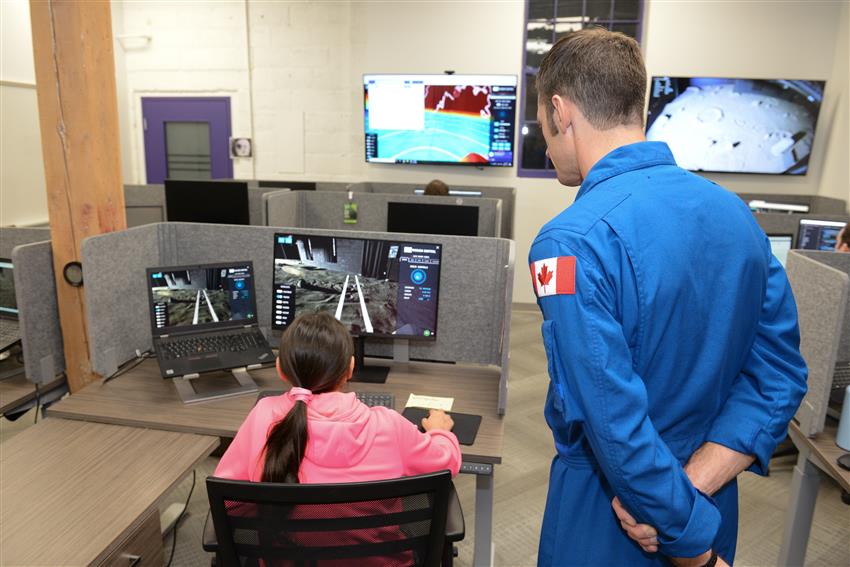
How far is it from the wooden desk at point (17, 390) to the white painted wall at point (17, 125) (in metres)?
2.85

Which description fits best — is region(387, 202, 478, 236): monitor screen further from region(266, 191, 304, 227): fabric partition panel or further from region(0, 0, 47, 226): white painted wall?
region(0, 0, 47, 226): white painted wall

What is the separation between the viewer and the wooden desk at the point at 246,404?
1.70 meters

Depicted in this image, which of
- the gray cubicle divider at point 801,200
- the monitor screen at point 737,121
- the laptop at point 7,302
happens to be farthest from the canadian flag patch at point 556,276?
the gray cubicle divider at point 801,200

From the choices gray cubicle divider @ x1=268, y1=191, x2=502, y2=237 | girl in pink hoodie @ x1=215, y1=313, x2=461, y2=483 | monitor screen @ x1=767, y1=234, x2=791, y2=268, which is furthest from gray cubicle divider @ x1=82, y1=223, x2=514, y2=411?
monitor screen @ x1=767, y1=234, x2=791, y2=268

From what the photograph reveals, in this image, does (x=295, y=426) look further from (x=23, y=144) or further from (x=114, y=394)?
(x=23, y=144)

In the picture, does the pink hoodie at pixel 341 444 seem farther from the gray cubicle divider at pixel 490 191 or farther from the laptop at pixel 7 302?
the gray cubicle divider at pixel 490 191

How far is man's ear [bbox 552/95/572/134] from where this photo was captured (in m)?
0.96

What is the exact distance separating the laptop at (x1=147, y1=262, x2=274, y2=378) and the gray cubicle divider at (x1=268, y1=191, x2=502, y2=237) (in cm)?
165

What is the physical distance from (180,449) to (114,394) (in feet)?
1.38

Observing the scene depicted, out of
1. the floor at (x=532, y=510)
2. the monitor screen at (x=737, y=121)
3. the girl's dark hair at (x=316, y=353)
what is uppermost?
the monitor screen at (x=737, y=121)

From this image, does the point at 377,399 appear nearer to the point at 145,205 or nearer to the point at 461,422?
the point at 461,422

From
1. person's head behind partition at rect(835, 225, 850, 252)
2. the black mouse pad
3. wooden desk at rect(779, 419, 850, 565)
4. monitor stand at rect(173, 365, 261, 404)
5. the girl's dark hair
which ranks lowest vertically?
wooden desk at rect(779, 419, 850, 565)

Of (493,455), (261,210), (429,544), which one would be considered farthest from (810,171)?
(429,544)

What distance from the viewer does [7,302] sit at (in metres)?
2.25
